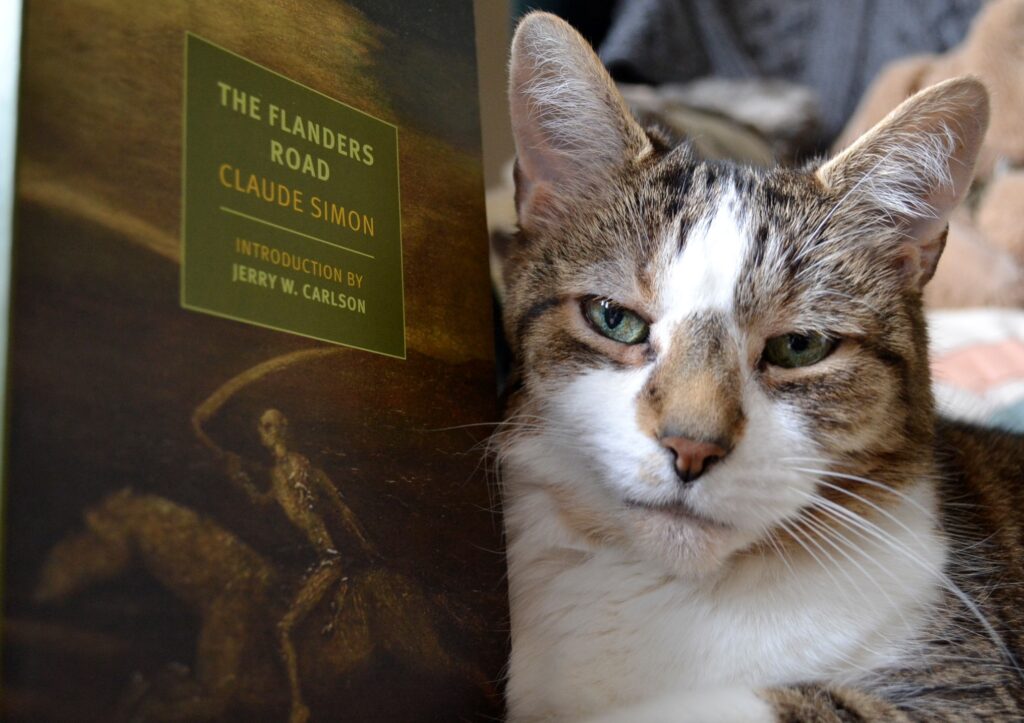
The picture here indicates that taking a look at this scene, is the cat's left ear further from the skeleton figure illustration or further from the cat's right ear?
the skeleton figure illustration

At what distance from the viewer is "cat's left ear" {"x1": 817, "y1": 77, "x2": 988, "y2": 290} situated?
3.55 ft

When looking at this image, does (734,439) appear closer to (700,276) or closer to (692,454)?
(692,454)

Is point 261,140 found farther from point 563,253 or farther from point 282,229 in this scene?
point 563,253

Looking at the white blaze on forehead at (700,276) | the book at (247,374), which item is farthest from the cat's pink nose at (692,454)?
the book at (247,374)

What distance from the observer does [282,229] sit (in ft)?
2.78

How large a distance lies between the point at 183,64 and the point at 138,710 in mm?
555

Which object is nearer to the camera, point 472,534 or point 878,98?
point 472,534

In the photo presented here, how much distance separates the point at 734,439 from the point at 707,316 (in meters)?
0.16

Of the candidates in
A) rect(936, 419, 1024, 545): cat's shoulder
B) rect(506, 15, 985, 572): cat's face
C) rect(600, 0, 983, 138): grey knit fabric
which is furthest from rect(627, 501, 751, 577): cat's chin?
rect(600, 0, 983, 138): grey knit fabric

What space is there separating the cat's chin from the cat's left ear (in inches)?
17.5

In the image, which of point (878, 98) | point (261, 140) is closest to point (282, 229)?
point (261, 140)

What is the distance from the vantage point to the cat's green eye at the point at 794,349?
40.3 inches

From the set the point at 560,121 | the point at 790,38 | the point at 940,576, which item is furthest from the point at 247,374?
the point at 790,38

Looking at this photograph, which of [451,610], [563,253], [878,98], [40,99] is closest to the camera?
[40,99]
